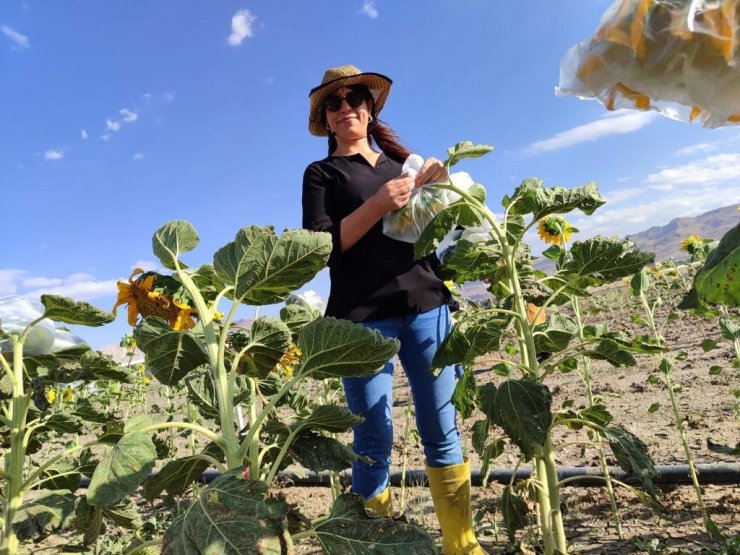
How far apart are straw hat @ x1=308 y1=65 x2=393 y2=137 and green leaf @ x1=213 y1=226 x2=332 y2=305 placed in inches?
40.2

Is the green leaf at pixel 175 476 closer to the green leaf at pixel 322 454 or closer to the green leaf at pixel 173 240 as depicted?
the green leaf at pixel 322 454

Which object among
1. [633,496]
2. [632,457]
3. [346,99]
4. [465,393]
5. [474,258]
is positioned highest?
[346,99]

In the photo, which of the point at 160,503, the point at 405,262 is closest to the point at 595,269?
the point at 405,262

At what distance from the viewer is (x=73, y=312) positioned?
4.15 ft

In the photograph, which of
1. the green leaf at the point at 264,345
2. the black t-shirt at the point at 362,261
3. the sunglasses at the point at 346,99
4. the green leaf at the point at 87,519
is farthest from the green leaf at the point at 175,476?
the sunglasses at the point at 346,99

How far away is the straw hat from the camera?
1864mm

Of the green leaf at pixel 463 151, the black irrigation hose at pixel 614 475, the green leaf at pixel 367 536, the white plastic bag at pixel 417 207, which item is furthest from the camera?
the black irrigation hose at pixel 614 475

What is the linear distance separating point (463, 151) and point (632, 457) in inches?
35.0

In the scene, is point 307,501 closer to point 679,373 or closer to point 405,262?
point 405,262

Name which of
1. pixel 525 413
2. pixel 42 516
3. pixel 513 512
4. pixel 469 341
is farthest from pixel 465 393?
pixel 42 516

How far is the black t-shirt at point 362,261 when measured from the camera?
166cm

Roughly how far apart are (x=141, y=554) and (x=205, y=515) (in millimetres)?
1526

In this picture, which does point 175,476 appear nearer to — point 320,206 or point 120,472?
point 120,472

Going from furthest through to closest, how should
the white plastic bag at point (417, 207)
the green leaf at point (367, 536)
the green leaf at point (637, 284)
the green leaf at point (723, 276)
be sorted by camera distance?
the green leaf at point (637, 284)
the white plastic bag at point (417, 207)
the green leaf at point (367, 536)
the green leaf at point (723, 276)
